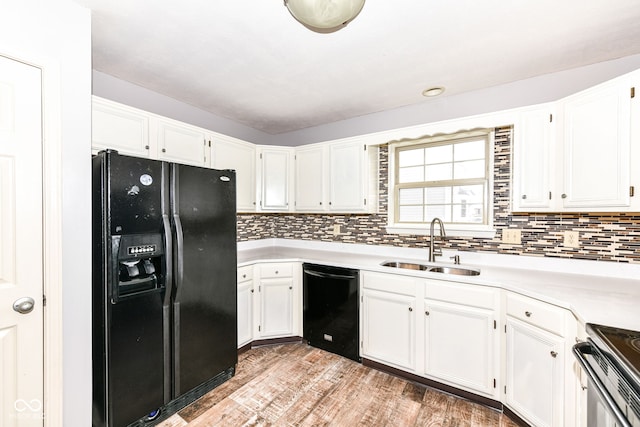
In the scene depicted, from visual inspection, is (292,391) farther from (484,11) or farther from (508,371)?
(484,11)

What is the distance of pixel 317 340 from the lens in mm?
2680

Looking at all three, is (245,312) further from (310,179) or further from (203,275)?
(310,179)

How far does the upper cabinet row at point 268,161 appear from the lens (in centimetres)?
211

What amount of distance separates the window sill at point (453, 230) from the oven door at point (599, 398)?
1313 millimetres

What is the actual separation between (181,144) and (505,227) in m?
2.86

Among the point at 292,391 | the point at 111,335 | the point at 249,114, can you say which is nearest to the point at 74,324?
the point at 111,335

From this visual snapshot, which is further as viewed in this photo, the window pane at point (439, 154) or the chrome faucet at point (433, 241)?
the window pane at point (439, 154)

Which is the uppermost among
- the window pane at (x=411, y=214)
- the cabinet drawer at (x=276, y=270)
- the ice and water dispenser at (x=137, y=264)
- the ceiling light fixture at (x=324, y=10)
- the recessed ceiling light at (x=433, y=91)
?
the recessed ceiling light at (x=433, y=91)

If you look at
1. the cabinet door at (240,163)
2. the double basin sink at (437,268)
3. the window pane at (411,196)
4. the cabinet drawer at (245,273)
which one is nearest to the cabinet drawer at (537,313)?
the double basin sink at (437,268)

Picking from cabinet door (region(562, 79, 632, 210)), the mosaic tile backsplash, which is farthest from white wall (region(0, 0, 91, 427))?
cabinet door (region(562, 79, 632, 210))

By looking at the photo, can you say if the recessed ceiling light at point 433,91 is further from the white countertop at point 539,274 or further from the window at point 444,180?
the white countertop at point 539,274

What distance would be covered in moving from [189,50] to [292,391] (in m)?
2.55

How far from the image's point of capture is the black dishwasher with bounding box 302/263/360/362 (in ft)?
8.09

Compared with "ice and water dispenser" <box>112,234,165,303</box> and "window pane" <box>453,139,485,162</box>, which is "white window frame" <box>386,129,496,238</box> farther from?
"ice and water dispenser" <box>112,234,165,303</box>
